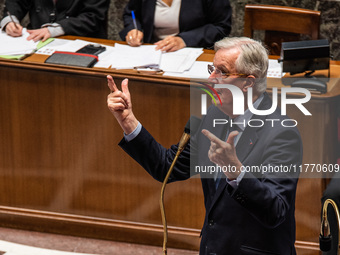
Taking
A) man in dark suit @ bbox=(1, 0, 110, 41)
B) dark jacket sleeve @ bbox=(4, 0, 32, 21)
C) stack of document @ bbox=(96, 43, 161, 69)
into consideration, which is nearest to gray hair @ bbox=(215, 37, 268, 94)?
stack of document @ bbox=(96, 43, 161, 69)

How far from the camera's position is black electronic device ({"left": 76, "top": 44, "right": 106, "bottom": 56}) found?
13.0ft

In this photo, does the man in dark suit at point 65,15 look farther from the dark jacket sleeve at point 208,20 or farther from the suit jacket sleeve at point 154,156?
the suit jacket sleeve at point 154,156

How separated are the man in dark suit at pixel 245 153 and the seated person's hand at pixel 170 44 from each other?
161 cm

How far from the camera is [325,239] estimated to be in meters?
2.05

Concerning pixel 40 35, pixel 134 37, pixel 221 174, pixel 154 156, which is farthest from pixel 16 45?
pixel 221 174

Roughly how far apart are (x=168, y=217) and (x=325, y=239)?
1887 mm

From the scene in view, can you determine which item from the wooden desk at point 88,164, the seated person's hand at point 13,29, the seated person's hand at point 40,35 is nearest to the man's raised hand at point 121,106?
the wooden desk at point 88,164

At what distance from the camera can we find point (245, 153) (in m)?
2.28

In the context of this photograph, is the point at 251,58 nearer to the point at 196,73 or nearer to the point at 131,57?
the point at 196,73

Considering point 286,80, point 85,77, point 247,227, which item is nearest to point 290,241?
point 247,227

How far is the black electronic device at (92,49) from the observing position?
13.0 feet

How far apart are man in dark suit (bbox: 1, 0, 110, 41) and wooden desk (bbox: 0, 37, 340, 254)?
0.59 meters

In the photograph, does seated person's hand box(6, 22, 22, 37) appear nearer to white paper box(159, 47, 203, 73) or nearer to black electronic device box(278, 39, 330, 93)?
white paper box(159, 47, 203, 73)

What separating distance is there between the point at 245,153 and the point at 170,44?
1.85 m
